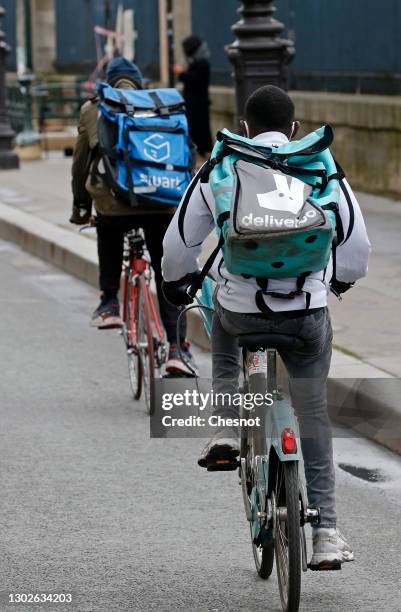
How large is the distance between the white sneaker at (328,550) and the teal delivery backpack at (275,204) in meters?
0.74

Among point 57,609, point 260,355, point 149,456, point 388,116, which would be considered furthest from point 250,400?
point 388,116

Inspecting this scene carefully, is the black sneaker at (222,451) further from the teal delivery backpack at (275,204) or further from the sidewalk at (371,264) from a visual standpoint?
the sidewalk at (371,264)

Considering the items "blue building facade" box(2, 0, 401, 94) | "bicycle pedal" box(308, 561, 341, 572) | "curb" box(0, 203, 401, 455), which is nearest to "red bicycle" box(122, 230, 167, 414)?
"curb" box(0, 203, 401, 455)

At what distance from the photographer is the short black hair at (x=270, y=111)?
4660 mm

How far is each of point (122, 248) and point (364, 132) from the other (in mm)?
8706

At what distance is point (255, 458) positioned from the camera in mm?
4840

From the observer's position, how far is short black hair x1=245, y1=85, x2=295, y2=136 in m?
4.66

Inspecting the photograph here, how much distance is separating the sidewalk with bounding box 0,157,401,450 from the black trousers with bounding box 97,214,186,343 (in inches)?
35.5

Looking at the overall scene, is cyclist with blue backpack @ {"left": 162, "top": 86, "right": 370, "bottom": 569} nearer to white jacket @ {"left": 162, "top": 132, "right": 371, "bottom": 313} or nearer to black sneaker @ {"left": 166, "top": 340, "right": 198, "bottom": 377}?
white jacket @ {"left": 162, "top": 132, "right": 371, "bottom": 313}

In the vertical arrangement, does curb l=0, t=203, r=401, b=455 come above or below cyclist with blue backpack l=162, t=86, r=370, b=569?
below

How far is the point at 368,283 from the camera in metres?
10.6

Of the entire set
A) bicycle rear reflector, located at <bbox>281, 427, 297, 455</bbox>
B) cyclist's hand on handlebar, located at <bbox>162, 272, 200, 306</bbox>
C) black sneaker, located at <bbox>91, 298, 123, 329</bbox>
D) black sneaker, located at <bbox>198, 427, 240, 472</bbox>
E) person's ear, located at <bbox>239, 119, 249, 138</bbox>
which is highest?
person's ear, located at <bbox>239, 119, 249, 138</bbox>

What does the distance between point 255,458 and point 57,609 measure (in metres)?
0.79

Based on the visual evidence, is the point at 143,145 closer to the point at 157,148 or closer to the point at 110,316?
the point at 157,148
